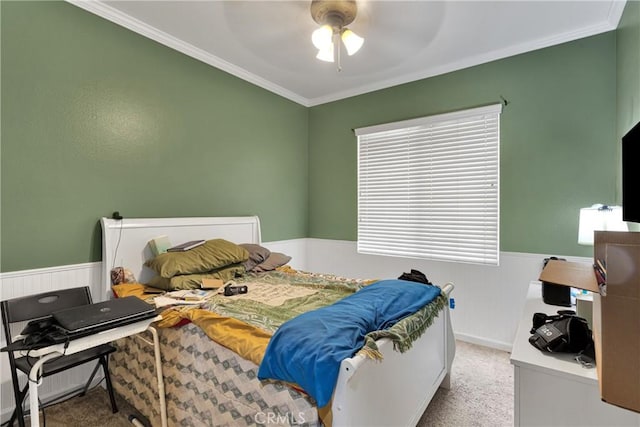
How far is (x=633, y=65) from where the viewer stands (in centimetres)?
197

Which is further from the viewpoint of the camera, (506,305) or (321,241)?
(321,241)

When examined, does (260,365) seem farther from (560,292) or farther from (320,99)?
(320,99)

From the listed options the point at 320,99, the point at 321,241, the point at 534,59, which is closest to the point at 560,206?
the point at 534,59

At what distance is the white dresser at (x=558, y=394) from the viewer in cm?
108

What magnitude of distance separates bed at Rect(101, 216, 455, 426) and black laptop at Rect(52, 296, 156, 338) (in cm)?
28

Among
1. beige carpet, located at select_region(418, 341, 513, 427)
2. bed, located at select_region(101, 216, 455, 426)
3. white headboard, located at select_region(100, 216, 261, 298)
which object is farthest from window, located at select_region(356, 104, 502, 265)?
white headboard, located at select_region(100, 216, 261, 298)

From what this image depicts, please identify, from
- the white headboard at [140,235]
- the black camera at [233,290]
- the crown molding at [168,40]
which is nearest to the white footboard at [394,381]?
the black camera at [233,290]

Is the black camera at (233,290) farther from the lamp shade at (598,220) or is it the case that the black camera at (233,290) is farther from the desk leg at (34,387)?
the lamp shade at (598,220)

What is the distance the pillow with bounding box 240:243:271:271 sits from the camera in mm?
2875

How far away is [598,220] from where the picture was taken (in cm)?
211

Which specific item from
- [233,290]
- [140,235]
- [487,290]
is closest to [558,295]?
[487,290]

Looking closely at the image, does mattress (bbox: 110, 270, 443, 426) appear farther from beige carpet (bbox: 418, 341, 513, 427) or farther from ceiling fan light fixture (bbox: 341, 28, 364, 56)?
ceiling fan light fixture (bbox: 341, 28, 364, 56)

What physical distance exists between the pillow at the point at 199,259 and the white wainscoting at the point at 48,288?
0.39 metres

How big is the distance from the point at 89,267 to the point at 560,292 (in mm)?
3226
